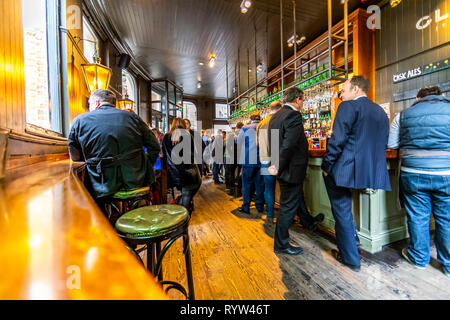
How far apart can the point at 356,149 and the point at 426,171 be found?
0.61 meters

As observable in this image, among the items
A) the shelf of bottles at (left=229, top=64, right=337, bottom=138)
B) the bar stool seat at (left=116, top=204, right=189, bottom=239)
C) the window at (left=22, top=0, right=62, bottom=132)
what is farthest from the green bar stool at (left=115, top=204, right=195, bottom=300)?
the shelf of bottles at (left=229, top=64, right=337, bottom=138)

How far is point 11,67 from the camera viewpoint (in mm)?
1573

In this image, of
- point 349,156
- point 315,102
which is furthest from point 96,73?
point 315,102

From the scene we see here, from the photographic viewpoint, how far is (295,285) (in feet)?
5.10

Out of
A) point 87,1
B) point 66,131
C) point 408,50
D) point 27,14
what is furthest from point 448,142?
point 87,1

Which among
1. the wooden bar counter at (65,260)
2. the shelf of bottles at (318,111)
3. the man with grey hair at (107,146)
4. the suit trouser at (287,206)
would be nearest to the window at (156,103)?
the shelf of bottles at (318,111)

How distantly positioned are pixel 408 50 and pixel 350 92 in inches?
132

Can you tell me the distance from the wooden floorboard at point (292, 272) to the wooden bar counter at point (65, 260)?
1.34 metres

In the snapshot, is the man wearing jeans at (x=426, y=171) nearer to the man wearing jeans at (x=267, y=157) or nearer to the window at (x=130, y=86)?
the man wearing jeans at (x=267, y=157)

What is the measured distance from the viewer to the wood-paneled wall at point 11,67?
145cm

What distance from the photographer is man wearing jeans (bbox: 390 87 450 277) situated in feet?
5.19

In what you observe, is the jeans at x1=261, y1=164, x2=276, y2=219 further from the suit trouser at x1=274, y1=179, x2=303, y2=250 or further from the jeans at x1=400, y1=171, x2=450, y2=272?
the jeans at x1=400, y1=171, x2=450, y2=272

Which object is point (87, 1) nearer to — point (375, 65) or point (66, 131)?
point (66, 131)

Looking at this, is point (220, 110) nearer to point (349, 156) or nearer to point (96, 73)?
point (96, 73)
